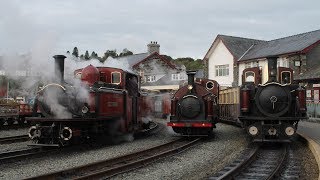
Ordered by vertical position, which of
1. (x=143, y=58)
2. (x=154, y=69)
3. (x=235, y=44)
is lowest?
(x=154, y=69)

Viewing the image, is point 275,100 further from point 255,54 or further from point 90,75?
point 255,54

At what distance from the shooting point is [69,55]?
16266mm

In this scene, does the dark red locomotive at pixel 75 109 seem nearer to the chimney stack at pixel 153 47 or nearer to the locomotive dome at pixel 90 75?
the locomotive dome at pixel 90 75

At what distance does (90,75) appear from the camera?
1387cm

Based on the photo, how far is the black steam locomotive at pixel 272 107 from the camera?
13.3 meters

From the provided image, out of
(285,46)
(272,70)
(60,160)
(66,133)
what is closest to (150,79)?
(285,46)

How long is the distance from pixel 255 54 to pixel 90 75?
2895 cm

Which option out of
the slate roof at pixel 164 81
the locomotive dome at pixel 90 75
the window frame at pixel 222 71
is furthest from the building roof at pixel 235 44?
the locomotive dome at pixel 90 75

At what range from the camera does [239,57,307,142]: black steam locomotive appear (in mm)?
13273

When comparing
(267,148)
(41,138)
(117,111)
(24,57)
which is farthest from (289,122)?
(24,57)

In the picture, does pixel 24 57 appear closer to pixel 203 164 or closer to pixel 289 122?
pixel 203 164

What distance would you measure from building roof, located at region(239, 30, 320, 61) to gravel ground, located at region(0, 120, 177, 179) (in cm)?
2437

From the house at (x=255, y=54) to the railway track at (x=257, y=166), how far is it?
1929cm

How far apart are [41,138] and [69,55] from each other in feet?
14.7
